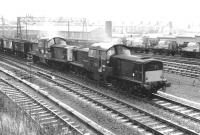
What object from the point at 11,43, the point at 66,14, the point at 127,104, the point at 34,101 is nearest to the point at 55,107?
the point at 34,101

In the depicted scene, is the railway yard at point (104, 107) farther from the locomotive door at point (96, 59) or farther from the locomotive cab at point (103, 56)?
the locomotive door at point (96, 59)

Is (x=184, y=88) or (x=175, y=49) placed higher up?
(x=175, y=49)

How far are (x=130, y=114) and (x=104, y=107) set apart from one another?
1535 millimetres

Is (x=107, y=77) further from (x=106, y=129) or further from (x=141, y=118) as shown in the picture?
(x=106, y=129)

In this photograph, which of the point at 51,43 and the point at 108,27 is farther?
the point at 108,27

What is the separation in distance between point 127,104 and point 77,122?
3.17 metres

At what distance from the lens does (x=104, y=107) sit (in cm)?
1334

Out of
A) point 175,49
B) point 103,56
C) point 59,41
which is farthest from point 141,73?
point 175,49

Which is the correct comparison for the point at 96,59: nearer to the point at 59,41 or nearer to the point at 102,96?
the point at 102,96

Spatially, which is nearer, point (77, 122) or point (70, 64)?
point (77, 122)

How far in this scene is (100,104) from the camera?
44.8 ft

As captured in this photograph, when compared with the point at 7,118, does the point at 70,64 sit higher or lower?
higher

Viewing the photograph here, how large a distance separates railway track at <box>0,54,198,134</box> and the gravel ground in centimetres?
386

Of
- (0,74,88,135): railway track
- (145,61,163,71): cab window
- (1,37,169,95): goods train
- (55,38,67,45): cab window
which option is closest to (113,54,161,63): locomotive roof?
(1,37,169,95): goods train
